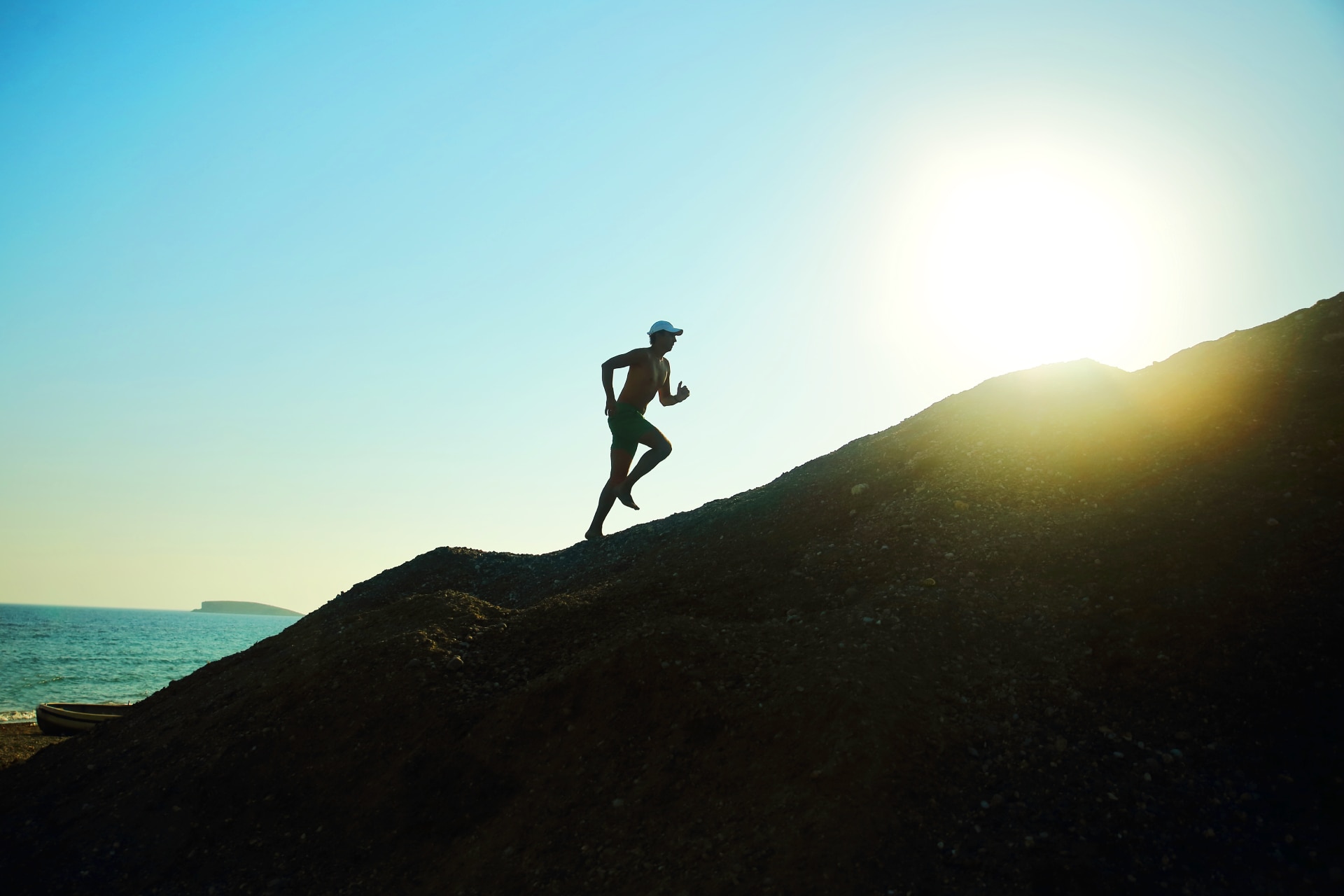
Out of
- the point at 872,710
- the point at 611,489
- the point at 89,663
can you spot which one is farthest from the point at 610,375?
the point at 89,663

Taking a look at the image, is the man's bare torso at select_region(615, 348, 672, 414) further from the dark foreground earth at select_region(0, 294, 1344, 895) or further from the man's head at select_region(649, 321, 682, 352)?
the dark foreground earth at select_region(0, 294, 1344, 895)

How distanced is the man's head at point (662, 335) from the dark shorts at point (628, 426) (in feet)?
2.74

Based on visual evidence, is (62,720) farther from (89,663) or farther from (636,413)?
(89,663)

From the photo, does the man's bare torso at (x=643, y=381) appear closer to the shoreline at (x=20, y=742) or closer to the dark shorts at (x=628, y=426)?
the dark shorts at (x=628, y=426)

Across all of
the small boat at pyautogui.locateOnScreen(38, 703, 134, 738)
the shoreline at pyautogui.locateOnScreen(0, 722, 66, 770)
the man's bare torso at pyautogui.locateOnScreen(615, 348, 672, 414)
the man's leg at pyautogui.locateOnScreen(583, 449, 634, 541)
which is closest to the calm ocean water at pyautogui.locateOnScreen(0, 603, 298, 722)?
the shoreline at pyautogui.locateOnScreen(0, 722, 66, 770)

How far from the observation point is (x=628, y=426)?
9305 mm

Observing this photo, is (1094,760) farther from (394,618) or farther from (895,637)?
(394,618)

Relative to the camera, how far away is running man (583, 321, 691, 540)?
925 centimetres

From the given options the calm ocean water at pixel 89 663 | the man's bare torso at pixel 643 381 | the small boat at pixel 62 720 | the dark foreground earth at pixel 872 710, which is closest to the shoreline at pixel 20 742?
the small boat at pixel 62 720

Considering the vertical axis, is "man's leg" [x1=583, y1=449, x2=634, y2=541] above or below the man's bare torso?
below

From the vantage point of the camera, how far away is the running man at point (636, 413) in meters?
9.25

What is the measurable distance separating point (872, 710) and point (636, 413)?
18.9 feet

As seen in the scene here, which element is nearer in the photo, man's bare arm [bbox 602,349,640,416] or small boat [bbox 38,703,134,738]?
man's bare arm [bbox 602,349,640,416]

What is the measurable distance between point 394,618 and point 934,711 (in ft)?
15.7
